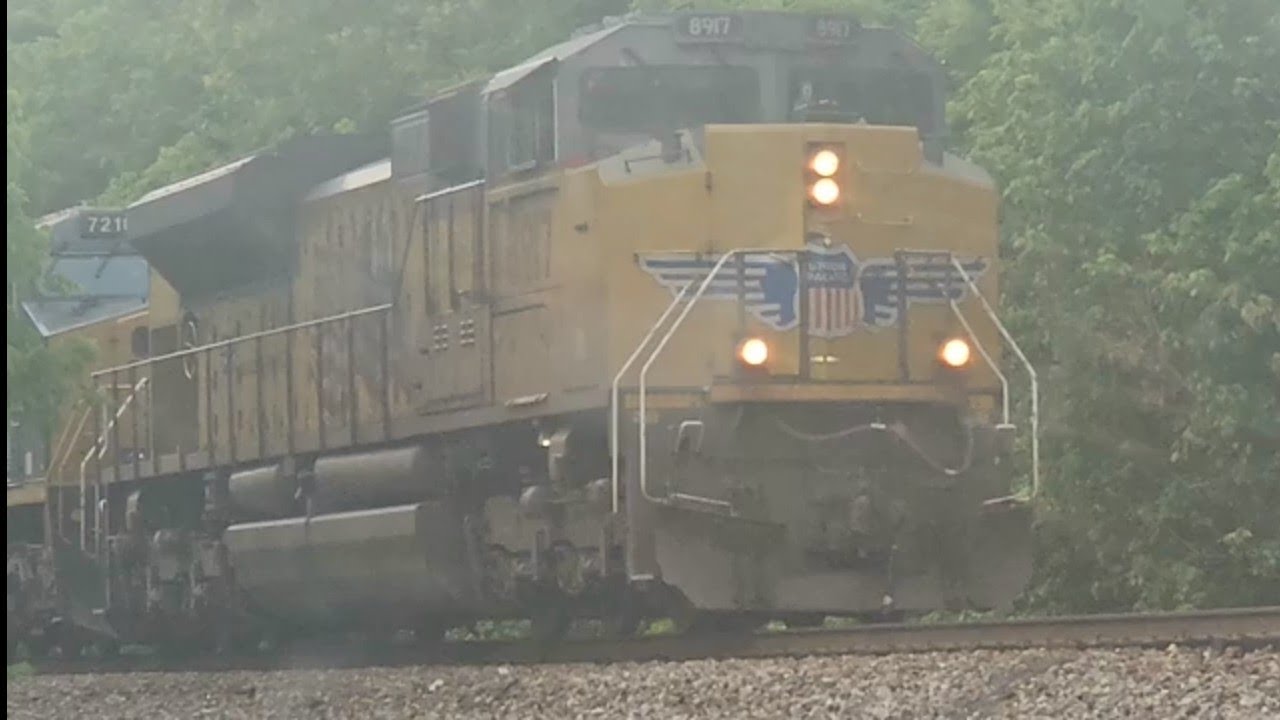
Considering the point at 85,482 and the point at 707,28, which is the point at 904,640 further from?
the point at 85,482

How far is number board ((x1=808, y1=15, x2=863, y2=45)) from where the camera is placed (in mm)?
12023

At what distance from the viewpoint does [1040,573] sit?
66.0 feet

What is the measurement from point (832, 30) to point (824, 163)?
32.9 inches

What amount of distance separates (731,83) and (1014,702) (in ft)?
13.8

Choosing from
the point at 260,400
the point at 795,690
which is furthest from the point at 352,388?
the point at 795,690

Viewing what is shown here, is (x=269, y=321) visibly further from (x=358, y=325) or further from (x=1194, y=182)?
(x=1194, y=182)

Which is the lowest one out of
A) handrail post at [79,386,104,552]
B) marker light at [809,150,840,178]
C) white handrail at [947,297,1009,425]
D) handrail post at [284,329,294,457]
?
→ handrail post at [79,386,104,552]

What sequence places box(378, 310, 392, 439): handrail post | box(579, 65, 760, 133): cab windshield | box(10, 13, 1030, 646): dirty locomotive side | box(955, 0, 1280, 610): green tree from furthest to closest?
box(955, 0, 1280, 610): green tree, box(378, 310, 392, 439): handrail post, box(579, 65, 760, 133): cab windshield, box(10, 13, 1030, 646): dirty locomotive side

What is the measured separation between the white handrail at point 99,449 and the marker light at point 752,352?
242 inches

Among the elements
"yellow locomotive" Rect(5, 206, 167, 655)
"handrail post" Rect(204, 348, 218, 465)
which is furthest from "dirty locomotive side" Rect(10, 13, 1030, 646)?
"yellow locomotive" Rect(5, 206, 167, 655)

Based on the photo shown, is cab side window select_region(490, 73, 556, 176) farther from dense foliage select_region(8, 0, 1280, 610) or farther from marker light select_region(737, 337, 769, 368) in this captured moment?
dense foliage select_region(8, 0, 1280, 610)

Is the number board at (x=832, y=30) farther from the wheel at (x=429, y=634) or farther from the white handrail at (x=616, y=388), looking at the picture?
the wheel at (x=429, y=634)

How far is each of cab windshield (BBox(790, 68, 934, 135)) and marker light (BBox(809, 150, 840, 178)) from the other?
410 mm

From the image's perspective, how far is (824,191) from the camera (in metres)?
11.5
